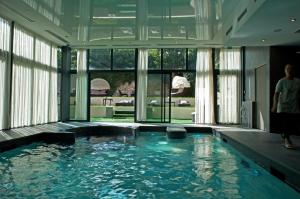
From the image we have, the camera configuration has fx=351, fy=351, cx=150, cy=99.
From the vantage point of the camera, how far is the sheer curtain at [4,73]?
30.0 ft

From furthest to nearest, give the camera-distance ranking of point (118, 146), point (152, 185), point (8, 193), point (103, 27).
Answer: point (103, 27) < point (118, 146) < point (152, 185) < point (8, 193)

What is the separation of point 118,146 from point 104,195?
4.49 m

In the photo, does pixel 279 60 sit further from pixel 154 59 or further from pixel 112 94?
pixel 112 94

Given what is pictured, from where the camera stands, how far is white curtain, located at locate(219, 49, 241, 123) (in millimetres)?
13312

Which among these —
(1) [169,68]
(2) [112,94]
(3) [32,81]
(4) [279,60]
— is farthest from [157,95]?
(4) [279,60]

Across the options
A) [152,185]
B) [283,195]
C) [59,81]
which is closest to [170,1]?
[152,185]

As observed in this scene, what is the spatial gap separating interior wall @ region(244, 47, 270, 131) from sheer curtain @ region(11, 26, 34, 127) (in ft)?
23.5

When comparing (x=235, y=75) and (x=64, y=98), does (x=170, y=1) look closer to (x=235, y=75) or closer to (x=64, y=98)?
(x=235, y=75)

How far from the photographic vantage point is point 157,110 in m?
14.0

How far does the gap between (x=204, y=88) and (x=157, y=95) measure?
1887 millimetres

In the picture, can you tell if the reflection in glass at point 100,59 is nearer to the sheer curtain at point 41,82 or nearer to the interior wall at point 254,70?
the sheer curtain at point 41,82

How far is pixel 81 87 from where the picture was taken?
1398 centimetres

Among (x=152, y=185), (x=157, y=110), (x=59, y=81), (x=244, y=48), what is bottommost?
(x=152, y=185)

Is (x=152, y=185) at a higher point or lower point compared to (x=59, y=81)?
lower
